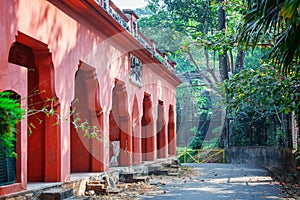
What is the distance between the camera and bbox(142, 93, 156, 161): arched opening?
1730 cm

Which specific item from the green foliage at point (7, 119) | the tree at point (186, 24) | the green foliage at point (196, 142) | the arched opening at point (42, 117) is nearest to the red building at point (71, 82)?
the arched opening at point (42, 117)

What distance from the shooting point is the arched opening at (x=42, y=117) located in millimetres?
8242

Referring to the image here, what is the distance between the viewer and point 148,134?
17.6 m

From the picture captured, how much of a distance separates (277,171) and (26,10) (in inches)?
447

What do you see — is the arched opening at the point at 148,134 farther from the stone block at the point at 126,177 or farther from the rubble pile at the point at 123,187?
the stone block at the point at 126,177

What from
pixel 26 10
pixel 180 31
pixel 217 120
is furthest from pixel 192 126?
pixel 26 10

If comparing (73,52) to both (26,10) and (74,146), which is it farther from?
(74,146)

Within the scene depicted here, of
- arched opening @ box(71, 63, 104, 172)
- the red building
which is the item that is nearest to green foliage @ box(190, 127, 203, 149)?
the red building

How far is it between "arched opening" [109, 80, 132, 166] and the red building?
0.03 meters

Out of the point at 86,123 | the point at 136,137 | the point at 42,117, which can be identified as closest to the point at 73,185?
the point at 42,117

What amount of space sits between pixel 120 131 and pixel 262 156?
8787 millimetres

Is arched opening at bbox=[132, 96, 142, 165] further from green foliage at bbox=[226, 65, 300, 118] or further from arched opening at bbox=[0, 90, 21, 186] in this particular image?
arched opening at bbox=[0, 90, 21, 186]

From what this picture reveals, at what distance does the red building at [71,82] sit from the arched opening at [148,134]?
752mm

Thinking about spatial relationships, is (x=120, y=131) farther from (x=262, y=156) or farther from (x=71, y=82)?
(x=262, y=156)
